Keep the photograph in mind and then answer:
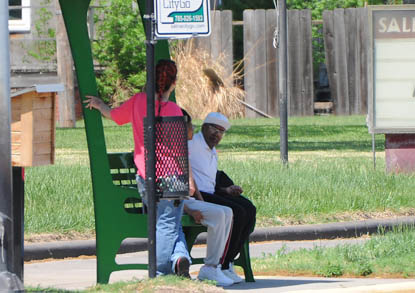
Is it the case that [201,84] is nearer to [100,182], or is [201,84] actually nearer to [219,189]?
[219,189]

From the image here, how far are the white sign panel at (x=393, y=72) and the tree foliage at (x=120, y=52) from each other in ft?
45.4

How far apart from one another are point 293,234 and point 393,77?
4.44 m

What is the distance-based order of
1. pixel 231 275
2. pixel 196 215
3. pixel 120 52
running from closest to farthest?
1. pixel 196 215
2. pixel 231 275
3. pixel 120 52

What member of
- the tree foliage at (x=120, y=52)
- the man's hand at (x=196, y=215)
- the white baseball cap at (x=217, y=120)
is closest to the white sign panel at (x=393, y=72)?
the white baseball cap at (x=217, y=120)

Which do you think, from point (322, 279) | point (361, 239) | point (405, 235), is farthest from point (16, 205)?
point (361, 239)

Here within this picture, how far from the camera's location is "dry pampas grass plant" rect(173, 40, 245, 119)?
89.1ft

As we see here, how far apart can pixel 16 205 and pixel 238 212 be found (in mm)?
1687

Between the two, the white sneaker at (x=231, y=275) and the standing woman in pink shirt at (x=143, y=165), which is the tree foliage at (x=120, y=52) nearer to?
the white sneaker at (x=231, y=275)

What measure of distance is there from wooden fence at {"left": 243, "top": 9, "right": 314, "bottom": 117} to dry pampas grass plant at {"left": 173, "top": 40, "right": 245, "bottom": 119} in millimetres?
649

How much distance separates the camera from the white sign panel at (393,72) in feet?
47.6

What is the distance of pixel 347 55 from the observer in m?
28.8

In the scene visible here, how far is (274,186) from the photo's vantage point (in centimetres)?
1224

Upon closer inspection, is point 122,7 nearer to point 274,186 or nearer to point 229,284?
point 274,186

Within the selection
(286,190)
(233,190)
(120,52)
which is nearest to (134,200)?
(233,190)
